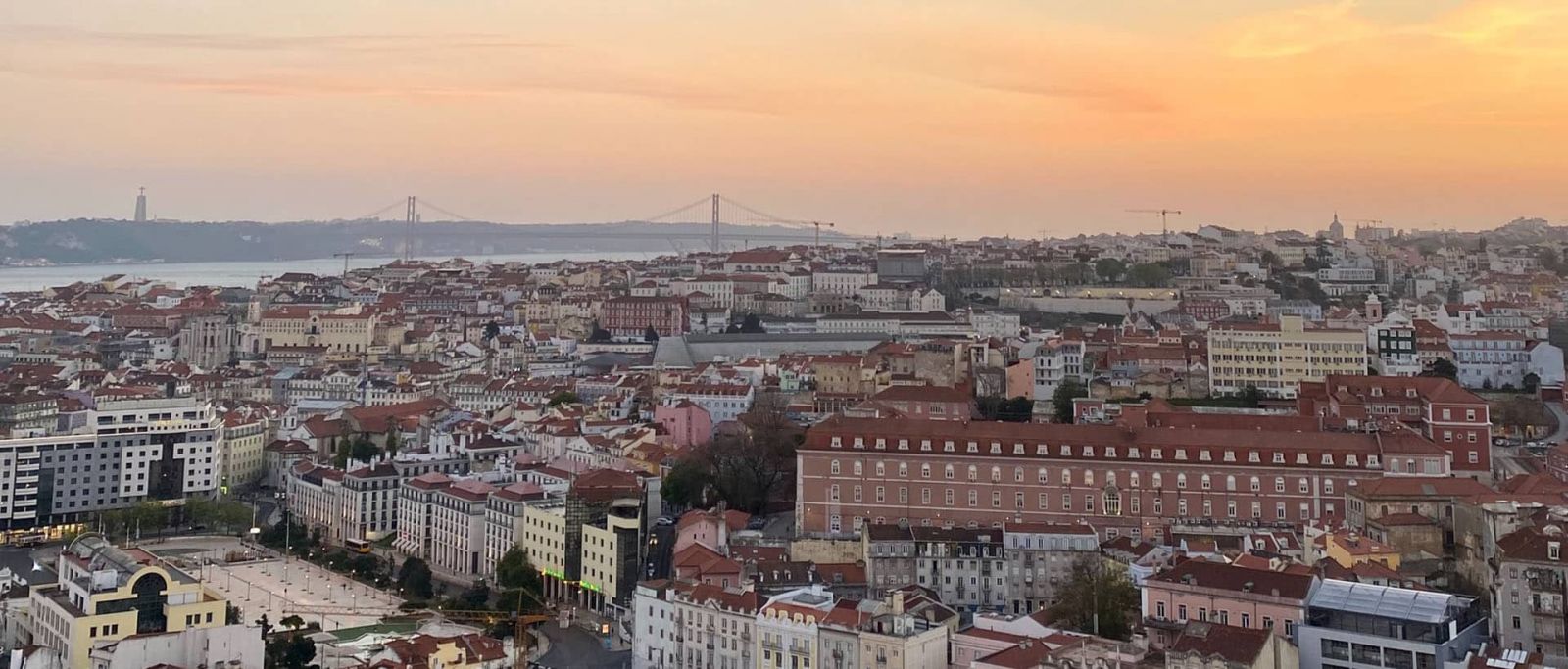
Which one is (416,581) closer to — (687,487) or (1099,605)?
(687,487)

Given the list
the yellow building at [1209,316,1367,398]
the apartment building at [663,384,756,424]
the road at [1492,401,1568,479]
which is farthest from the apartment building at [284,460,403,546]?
the road at [1492,401,1568,479]

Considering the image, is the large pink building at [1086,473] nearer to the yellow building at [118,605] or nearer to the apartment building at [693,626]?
the apartment building at [693,626]

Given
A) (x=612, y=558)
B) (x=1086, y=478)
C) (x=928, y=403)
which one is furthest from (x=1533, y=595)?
(x=928, y=403)

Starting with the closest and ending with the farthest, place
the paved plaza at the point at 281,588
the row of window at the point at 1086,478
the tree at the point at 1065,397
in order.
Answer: the row of window at the point at 1086,478 → the paved plaza at the point at 281,588 → the tree at the point at 1065,397

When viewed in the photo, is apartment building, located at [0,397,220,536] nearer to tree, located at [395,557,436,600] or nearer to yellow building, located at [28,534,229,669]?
tree, located at [395,557,436,600]

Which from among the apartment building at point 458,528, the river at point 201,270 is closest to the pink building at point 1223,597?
the apartment building at point 458,528

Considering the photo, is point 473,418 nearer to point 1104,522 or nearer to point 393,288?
point 1104,522

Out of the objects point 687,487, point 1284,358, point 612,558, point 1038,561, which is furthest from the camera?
point 1284,358
